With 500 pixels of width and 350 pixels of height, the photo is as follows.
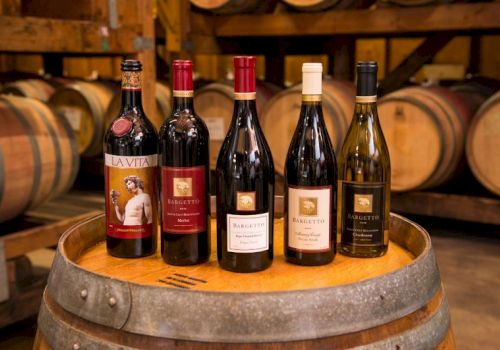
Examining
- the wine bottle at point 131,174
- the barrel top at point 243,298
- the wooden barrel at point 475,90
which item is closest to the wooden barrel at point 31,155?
the wine bottle at point 131,174

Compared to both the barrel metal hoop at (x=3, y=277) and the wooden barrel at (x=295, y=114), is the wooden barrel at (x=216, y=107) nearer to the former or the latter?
the wooden barrel at (x=295, y=114)

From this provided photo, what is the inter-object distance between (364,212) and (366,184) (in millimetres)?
61

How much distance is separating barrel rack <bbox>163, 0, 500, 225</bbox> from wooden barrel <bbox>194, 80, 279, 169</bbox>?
1.16ft

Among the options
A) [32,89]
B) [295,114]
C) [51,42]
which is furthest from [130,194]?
[32,89]

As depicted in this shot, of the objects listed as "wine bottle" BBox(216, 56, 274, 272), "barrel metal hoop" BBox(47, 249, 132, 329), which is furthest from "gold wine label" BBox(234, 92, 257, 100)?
"barrel metal hoop" BBox(47, 249, 132, 329)

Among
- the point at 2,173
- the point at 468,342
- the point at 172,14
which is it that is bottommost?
the point at 468,342

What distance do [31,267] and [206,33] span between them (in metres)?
2.19

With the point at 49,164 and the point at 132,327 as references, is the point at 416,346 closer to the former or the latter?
the point at 132,327

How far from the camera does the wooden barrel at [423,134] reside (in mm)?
3635

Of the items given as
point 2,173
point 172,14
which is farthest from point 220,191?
point 172,14

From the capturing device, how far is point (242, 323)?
105 centimetres

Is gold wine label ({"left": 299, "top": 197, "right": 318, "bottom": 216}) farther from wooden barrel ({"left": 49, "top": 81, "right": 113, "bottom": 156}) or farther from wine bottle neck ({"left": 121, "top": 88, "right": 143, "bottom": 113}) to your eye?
wooden barrel ({"left": 49, "top": 81, "right": 113, "bottom": 156})

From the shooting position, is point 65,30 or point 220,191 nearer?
point 220,191

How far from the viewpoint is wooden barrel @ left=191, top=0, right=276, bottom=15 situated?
4.48 meters
